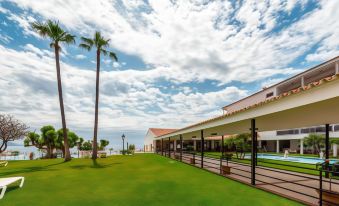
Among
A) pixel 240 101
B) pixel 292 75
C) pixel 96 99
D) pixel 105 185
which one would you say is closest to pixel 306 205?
pixel 105 185

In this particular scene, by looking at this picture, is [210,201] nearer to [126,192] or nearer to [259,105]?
[126,192]

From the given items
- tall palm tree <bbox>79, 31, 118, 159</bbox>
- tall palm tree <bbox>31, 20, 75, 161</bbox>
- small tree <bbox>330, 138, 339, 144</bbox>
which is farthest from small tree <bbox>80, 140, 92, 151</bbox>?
small tree <bbox>330, 138, 339, 144</bbox>

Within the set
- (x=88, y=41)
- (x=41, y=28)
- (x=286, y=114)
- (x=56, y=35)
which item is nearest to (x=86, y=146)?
(x=88, y=41)

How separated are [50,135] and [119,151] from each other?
36.4 ft

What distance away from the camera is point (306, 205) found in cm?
610

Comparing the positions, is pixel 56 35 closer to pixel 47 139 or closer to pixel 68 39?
pixel 68 39

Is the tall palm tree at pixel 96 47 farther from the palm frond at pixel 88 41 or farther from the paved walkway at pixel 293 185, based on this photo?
the paved walkway at pixel 293 185

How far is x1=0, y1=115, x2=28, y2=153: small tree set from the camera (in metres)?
25.8

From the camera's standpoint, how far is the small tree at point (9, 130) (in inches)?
1016

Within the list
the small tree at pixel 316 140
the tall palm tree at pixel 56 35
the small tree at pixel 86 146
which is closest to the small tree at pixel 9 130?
the tall palm tree at pixel 56 35

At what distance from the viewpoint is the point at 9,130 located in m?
26.3

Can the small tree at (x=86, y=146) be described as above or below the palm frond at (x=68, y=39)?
below

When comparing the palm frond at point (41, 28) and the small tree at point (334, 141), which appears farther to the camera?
the small tree at point (334, 141)

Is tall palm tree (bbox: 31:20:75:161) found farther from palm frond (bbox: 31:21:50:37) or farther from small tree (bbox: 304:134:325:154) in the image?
small tree (bbox: 304:134:325:154)
